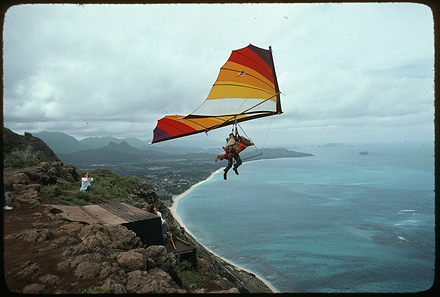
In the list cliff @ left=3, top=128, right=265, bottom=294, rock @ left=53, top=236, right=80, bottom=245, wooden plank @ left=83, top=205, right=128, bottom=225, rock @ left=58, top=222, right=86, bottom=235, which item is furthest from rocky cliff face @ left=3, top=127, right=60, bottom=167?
rock @ left=53, top=236, right=80, bottom=245

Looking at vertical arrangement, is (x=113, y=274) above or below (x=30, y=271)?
below

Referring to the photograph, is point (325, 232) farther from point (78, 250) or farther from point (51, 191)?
point (78, 250)

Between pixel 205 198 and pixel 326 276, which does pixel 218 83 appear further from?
pixel 205 198

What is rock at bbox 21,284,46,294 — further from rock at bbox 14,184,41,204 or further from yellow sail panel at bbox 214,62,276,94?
yellow sail panel at bbox 214,62,276,94

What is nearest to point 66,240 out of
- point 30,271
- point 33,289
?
point 30,271

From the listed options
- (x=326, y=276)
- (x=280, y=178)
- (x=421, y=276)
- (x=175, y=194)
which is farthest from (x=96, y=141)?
(x=421, y=276)

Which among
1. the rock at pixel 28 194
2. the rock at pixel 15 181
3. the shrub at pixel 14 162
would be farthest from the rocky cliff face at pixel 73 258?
the shrub at pixel 14 162

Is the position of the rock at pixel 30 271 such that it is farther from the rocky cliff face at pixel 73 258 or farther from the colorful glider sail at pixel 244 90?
the colorful glider sail at pixel 244 90
